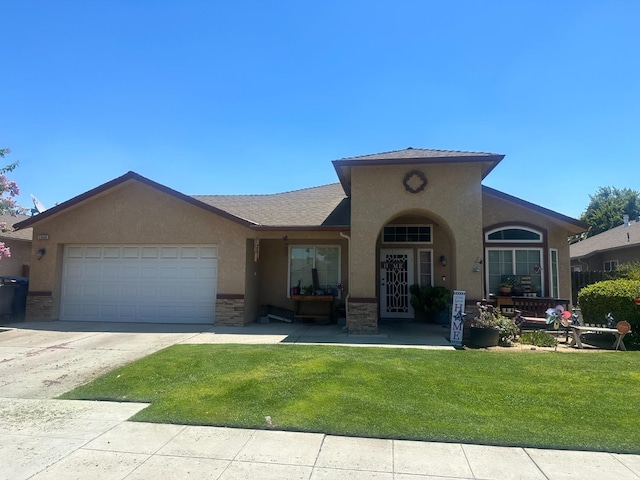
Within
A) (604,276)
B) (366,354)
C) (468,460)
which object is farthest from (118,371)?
(604,276)

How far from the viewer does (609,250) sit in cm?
2231

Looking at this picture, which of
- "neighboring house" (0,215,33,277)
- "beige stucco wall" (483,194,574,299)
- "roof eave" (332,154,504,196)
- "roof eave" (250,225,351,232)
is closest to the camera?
"roof eave" (332,154,504,196)

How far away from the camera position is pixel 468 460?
405 centimetres

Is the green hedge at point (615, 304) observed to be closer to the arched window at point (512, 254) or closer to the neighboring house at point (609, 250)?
the arched window at point (512, 254)

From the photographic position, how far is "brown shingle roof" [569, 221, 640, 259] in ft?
68.9

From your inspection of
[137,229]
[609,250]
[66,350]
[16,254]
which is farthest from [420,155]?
[16,254]

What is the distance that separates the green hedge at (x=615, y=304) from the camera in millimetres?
9742

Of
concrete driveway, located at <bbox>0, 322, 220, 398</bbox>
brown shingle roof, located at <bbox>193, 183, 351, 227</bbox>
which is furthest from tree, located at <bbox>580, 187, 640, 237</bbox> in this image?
concrete driveway, located at <bbox>0, 322, 220, 398</bbox>

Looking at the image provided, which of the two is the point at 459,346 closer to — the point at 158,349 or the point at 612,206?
the point at 158,349

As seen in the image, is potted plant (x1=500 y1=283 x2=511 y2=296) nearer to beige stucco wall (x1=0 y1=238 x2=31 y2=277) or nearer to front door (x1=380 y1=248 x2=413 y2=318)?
front door (x1=380 y1=248 x2=413 y2=318)

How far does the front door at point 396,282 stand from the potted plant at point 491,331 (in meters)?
4.00

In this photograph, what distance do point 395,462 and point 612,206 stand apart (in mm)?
49033

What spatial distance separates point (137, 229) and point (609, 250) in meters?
23.2

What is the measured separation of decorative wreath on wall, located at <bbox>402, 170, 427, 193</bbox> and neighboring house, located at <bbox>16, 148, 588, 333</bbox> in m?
0.15
